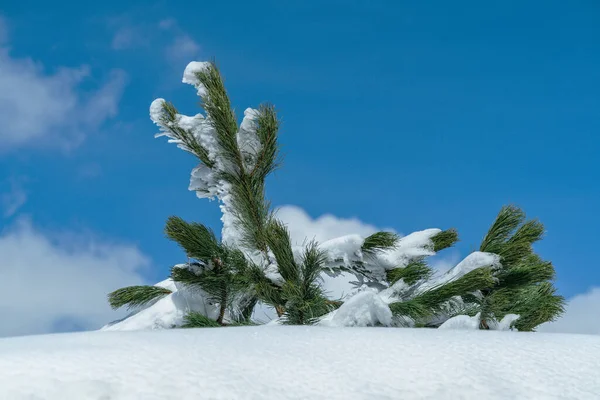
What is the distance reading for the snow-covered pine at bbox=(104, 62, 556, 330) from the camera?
218 centimetres

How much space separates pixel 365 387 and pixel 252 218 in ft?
6.24

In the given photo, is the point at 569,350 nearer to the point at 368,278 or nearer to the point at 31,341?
the point at 31,341

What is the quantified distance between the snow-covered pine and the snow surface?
104 centimetres

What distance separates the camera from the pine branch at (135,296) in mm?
2510

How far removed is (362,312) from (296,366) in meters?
0.72

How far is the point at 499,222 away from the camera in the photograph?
8.33 ft

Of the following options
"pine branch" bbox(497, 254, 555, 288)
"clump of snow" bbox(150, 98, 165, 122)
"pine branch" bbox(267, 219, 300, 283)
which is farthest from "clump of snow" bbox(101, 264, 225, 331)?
"pine branch" bbox(497, 254, 555, 288)

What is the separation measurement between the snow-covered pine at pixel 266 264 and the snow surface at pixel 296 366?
104 cm

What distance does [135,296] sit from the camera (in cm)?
250

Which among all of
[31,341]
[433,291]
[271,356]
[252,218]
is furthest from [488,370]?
[252,218]

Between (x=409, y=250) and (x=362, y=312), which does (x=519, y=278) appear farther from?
(x=362, y=312)

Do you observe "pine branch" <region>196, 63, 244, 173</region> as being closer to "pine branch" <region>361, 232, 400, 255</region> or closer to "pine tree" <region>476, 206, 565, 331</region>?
"pine branch" <region>361, 232, 400, 255</region>

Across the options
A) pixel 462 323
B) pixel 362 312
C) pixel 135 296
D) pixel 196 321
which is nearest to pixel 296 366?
pixel 362 312

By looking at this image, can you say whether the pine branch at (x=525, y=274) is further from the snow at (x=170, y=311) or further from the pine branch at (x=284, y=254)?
the snow at (x=170, y=311)
